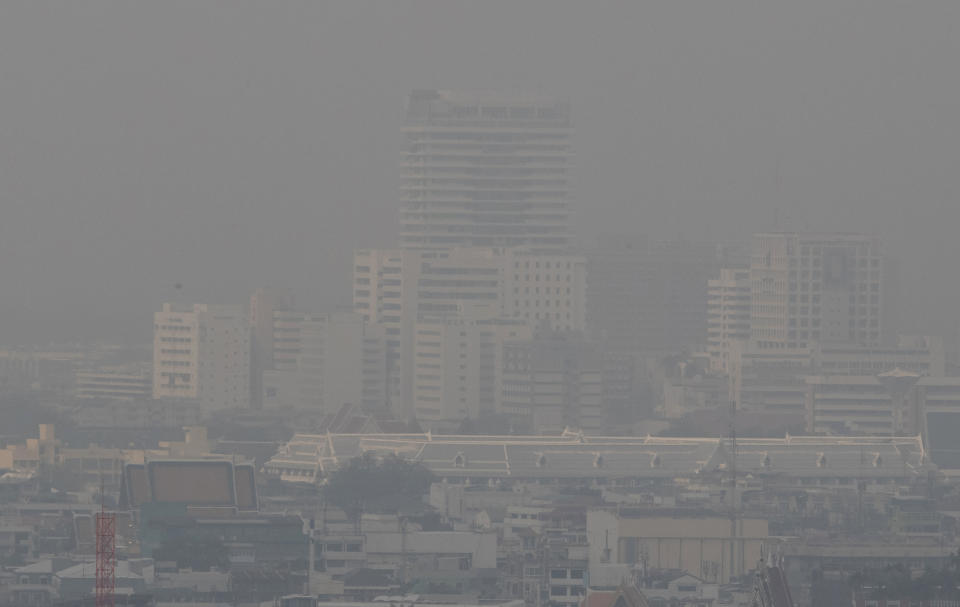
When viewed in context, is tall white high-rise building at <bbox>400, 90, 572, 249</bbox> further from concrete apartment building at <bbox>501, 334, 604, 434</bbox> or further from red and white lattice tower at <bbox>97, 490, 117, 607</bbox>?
red and white lattice tower at <bbox>97, 490, 117, 607</bbox>

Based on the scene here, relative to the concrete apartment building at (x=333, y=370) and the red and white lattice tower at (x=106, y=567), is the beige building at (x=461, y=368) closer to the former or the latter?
the concrete apartment building at (x=333, y=370)

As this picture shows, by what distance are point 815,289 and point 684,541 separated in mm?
84265

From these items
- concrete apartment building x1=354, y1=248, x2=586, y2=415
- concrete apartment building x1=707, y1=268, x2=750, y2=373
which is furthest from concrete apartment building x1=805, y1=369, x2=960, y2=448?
concrete apartment building x1=354, y1=248, x2=586, y2=415

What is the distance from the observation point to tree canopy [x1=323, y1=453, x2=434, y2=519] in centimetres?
9288

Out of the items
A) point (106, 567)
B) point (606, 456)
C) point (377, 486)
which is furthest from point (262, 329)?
point (106, 567)

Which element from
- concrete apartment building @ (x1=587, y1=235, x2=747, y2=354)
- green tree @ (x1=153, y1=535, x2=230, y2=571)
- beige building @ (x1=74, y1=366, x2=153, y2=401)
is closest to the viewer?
green tree @ (x1=153, y1=535, x2=230, y2=571)

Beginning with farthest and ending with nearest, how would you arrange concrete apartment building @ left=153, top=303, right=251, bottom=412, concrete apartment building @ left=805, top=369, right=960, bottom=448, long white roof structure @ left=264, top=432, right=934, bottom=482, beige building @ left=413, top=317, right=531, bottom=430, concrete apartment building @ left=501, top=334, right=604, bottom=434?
1. concrete apartment building @ left=153, top=303, right=251, bottom=412
2. beige building @ left=413, top=317, right=531, bottom=430
3. concrete apartment building @ left=501, top=334, right=604, bottom=434
4. concrete apartment building @ left=805, top=369, right=960, bottom=448
5. long white roof structure @ left=264, top=432, right=934, bottom=482

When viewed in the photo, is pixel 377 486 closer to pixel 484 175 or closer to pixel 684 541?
pixel 684 541

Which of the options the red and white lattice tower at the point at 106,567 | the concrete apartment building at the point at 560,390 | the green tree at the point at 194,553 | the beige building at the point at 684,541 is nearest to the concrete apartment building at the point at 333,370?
the concrete apartment building at the point at 560,390

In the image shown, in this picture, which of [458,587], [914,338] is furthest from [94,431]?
[458,587]

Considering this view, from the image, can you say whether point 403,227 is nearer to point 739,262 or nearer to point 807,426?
point 739,262

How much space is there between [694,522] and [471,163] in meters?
106

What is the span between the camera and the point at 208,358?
151250 millimetres

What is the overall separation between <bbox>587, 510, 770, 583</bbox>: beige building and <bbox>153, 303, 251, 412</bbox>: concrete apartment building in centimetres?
7765
